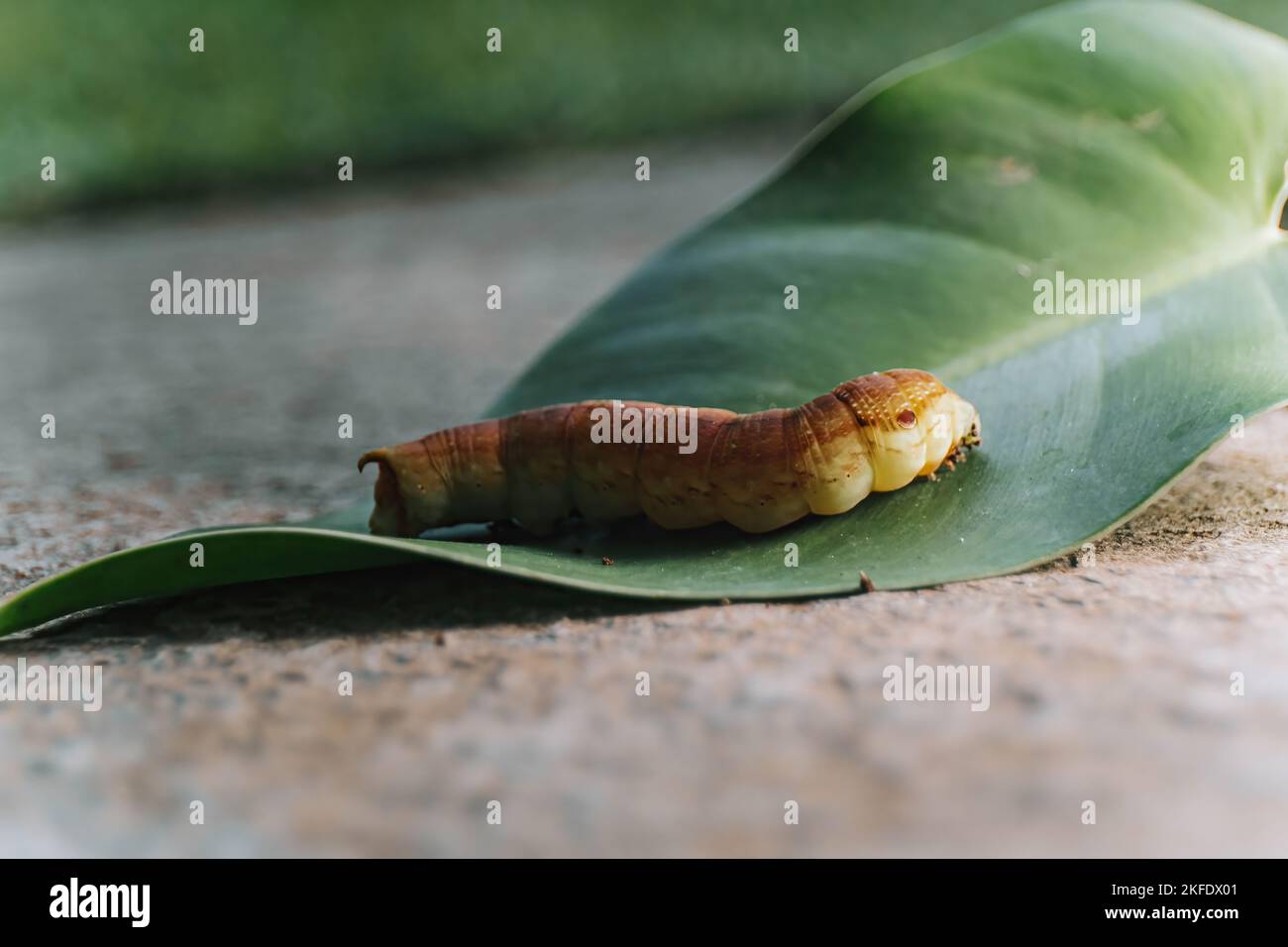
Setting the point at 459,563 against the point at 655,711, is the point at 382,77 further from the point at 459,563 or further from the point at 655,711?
the point at 655,711

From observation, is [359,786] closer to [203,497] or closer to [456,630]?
[456,630]

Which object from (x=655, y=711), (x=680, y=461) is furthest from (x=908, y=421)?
(x=655, y=711)

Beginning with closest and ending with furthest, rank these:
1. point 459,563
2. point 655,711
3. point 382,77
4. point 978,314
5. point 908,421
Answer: point 655,711, point 459,563, point 908,421, point 978,314, point 382,77

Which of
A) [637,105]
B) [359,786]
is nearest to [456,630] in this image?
[359,786]

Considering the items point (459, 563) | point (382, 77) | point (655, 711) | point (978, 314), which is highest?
point (382, 77)

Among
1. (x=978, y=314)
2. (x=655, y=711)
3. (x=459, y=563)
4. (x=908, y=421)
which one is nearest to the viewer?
(x=655, y=711)

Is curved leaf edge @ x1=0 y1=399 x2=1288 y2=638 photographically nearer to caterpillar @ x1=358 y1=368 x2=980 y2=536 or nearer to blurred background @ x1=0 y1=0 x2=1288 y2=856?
blurred background @ x1=0 y1=0 x2=1288 y2=856
